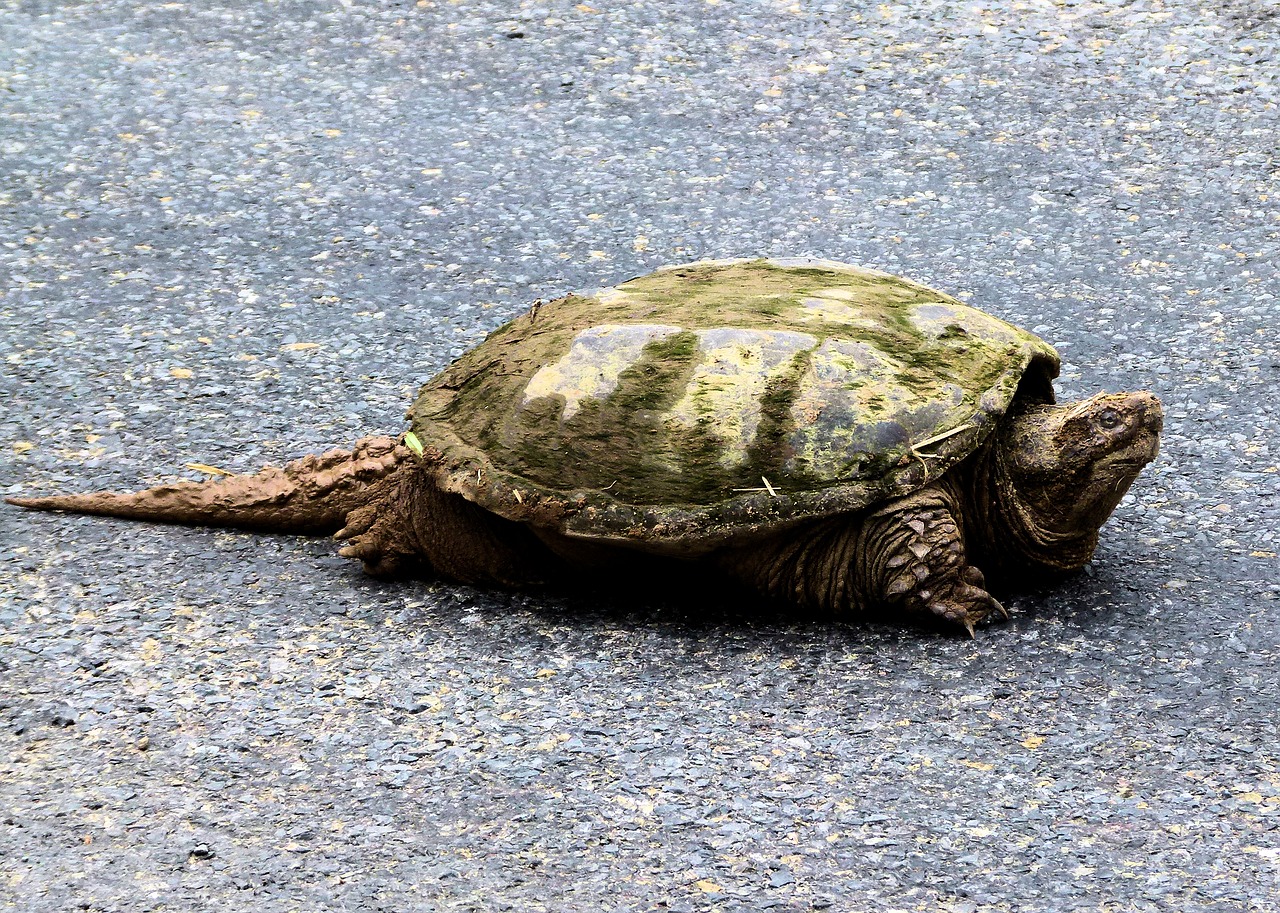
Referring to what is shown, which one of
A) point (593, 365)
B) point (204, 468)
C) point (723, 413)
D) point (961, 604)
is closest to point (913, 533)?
point (961, 604)

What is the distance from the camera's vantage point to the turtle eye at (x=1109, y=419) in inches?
136

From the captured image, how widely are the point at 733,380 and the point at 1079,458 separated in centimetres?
86

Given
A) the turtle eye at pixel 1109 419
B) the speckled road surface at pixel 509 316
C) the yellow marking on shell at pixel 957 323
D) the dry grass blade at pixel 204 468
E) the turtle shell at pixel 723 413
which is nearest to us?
the speckled road surface at pixel 509 316

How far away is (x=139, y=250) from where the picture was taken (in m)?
5.75

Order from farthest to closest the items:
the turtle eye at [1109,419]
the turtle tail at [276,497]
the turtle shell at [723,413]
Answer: the turtle tail at [276,497], the turtle eye at [1109,419], the turtle shell at [723,413]

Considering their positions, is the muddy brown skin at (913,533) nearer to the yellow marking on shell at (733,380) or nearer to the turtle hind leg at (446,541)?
the turtle hind leg at (446,541)

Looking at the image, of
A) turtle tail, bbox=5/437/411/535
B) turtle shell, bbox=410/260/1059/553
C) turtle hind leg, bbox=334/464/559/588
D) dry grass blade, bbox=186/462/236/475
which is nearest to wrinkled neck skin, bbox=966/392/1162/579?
turtle shell, bbox=410/260/1059/553

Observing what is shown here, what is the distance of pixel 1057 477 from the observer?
138 inches

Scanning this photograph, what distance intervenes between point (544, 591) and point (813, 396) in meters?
0.89

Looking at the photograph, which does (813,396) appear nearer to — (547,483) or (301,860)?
(547,483)

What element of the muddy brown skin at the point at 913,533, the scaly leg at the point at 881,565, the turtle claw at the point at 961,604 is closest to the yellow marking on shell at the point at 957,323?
the muddy brown skin at the point at 913,533

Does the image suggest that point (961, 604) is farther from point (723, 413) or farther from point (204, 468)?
point (204, 468)

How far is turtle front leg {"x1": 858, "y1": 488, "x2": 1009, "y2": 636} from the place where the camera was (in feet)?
11.0

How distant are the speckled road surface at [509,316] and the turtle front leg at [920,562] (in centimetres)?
11
